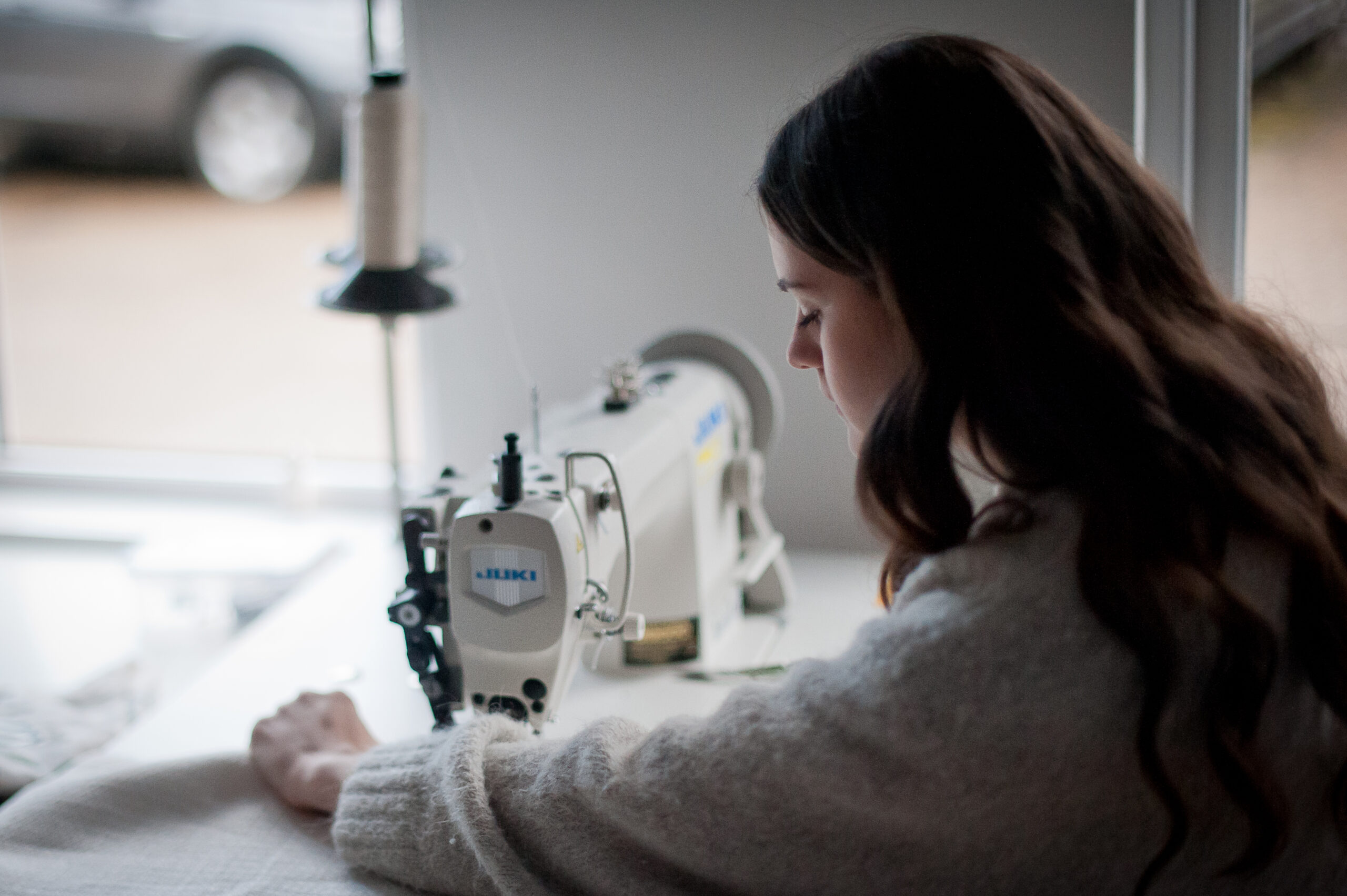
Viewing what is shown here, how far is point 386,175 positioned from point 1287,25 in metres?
1.30

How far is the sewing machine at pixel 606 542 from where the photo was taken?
1.02 m

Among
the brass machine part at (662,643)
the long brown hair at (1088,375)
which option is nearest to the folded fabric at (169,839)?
the brass machine part at (662,643)

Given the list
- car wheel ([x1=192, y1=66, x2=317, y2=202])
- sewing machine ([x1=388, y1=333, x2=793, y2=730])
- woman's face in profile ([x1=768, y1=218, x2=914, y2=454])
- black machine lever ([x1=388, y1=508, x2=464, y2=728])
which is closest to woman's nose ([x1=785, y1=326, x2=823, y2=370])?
woman's face in profile ([x1=768, y1=218, x2=914, y2=454])

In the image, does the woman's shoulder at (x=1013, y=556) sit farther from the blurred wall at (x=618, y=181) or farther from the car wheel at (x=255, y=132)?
the car wheel at (x=255, y=132)

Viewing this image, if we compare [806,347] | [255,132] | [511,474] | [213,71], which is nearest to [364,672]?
[511,474]

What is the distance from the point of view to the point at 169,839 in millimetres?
1022

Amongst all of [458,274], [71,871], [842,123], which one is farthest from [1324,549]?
[458,274]

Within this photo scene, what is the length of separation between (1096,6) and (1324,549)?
1.10 m

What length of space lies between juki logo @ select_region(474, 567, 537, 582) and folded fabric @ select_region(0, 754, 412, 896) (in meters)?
0.26

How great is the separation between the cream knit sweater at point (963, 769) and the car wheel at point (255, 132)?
3330 millimetres

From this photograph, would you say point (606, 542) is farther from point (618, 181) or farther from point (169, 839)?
point (618, 181)

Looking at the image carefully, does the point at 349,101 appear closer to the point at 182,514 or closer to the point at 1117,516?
the point at 182,514

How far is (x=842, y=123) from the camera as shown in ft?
2.87

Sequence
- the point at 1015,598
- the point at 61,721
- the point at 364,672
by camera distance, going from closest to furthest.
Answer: the point at 1015,598
the point at 61,721
the point at 364,672
